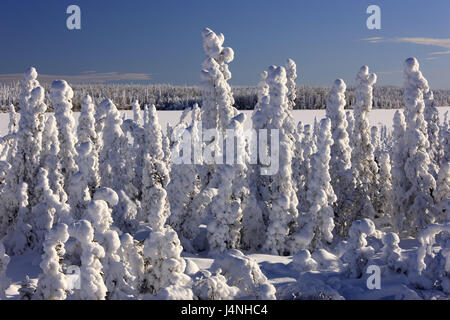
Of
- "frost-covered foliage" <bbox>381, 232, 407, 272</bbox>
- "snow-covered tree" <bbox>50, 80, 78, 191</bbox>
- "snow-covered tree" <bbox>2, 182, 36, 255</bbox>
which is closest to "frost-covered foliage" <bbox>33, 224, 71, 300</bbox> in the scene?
"frost-covered foliage" <bbox>381, 232, 407, 272</bbox>

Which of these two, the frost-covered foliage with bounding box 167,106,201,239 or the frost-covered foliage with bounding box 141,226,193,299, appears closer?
the frost-covered foliage with bounding box 141,226,193,299

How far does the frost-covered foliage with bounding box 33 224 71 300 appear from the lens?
259 inches

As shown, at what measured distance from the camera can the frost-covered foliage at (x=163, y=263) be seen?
7.67 meters

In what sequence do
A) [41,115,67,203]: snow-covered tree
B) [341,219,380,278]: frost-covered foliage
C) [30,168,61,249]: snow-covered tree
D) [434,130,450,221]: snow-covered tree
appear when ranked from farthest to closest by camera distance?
1. [434,130,450,221]: snow-covered tree
2. [41,115,67,203]: snow-covered tree
3. [30,168,61,249]: snow-covered tree
4. [341,219,380,278]: frost-covered foliage

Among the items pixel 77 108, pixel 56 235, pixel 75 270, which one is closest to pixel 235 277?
pixel 75 270

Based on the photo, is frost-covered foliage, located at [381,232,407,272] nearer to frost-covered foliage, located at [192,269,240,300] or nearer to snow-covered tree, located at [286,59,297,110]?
frost-covered foliage, located at [192,269,240,300]

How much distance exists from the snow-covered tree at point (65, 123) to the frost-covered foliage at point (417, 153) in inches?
492

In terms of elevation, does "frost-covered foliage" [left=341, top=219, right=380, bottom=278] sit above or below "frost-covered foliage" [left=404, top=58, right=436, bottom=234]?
below

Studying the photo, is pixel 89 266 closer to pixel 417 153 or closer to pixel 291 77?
pixel 417 153

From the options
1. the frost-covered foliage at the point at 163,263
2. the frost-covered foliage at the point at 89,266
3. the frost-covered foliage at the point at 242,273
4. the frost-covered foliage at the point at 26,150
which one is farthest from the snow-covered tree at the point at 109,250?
the frost-covered foliage at the point at 26,150

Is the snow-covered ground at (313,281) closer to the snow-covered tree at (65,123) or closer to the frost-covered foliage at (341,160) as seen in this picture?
the snow-covered tree at (65,123)

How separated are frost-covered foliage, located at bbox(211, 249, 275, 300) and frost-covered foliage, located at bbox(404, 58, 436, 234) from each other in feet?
31.9

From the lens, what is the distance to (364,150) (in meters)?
19.2
